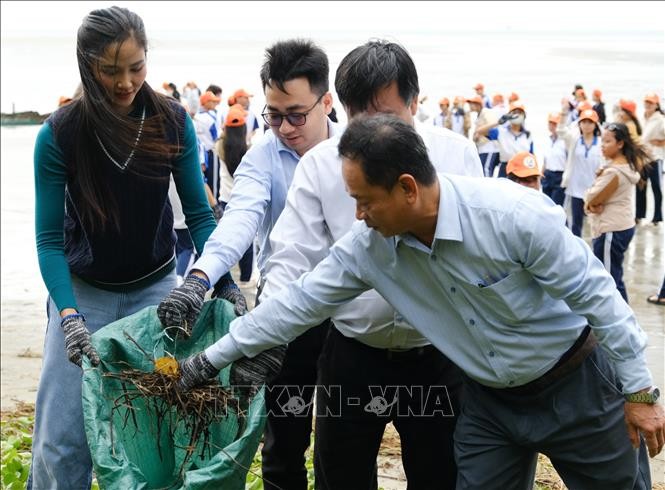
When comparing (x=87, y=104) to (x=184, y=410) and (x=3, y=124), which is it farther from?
(x=3, y=124)

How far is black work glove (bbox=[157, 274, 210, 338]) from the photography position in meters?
3.24

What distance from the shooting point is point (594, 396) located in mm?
3041

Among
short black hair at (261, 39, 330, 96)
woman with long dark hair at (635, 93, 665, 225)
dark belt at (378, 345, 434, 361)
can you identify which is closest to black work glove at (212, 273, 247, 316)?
dark belt at (378, 345, 434, 361)

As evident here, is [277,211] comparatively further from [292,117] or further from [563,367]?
[563,367]

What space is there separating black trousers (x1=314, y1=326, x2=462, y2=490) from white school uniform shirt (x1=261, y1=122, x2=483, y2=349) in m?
0.09

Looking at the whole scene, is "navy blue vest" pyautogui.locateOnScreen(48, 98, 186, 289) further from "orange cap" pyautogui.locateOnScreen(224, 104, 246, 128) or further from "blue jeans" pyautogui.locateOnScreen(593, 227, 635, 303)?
"blue jeans" pyautogui.locateOnScreen(593, 227, 635, 303)

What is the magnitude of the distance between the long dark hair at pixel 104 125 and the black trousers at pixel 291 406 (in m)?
0.81

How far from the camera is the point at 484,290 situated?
2865 mm

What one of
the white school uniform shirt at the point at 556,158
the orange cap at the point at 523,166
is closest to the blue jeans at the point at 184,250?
the orange cap at the point at 523,166

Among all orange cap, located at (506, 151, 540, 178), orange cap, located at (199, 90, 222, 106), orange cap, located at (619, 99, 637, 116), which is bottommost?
orange cap, located at (199, 90, 222, 106)

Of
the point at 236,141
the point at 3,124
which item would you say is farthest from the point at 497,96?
the point at 3,124

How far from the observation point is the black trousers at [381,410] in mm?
3420

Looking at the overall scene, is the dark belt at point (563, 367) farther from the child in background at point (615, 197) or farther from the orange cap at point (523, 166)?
the child in background at point (615, 197)

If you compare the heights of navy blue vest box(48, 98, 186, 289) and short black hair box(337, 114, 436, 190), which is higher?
short black hair box(337, 114, 436, 190)
